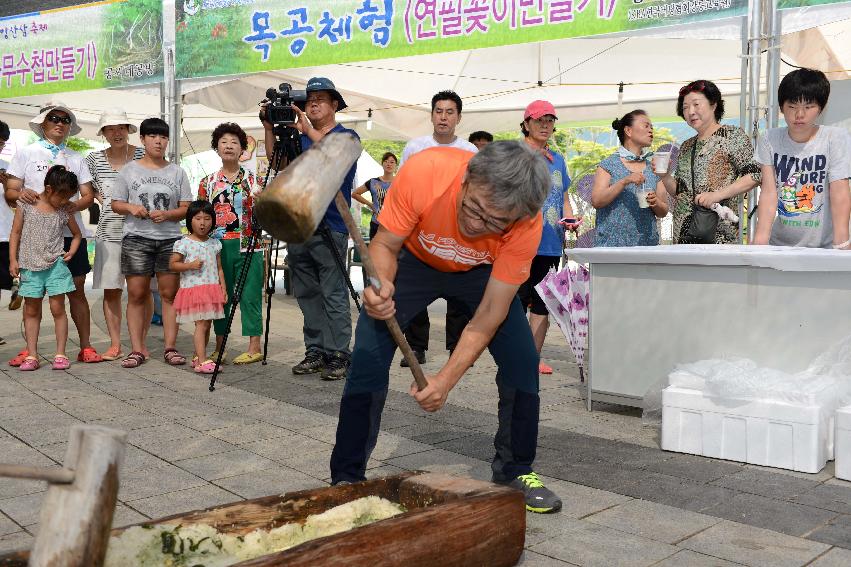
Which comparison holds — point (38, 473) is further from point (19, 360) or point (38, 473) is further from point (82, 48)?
point (82, 48)

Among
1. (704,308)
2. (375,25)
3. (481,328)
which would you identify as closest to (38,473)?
(481,328)

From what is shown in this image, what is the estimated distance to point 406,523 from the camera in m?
2.35

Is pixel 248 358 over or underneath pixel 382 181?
underneath

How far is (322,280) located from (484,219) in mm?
3457

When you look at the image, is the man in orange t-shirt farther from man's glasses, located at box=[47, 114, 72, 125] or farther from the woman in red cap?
man's glasses, located at box=[47, 114, 72, 125]

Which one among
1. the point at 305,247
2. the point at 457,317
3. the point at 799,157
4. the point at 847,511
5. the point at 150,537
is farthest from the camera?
the point at 457,317

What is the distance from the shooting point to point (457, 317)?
6508 millimetres

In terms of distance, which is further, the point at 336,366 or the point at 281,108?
the point at 336,366

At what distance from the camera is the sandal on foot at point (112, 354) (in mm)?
6773

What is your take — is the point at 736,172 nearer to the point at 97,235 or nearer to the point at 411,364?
the point at 411,364

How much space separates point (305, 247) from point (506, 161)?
3.55 meters

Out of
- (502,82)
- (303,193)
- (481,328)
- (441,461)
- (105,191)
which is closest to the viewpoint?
(303,193)

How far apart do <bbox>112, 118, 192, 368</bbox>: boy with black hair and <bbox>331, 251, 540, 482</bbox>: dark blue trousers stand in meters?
3.67

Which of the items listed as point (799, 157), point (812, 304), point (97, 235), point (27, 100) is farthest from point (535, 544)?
point (27, 100)
